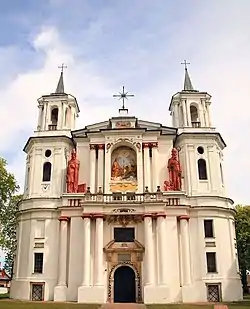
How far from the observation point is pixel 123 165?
3109 centimetres

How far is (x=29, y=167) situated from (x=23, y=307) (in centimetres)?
1342

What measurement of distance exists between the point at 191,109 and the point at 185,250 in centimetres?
1370

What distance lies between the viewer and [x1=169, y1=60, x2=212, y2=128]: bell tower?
108 feet

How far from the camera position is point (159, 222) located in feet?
87.7

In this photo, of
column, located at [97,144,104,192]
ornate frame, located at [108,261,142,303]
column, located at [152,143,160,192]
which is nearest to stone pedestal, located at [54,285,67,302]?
ornate frame, located at [108,261,142,303]

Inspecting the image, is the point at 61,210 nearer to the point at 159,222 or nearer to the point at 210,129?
the point at 159,222

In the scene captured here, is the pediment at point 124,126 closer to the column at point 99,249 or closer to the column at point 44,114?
the column at point 44,114

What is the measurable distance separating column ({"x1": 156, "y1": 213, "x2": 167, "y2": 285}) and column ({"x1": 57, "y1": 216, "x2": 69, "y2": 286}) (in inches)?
280

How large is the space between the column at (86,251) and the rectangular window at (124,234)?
231 cm

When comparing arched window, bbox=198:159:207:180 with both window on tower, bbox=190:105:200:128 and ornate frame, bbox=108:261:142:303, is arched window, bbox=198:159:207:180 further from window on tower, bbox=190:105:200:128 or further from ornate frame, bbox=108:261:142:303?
ornate frame, bbox=108:261:142:303

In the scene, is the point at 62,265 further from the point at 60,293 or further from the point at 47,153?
the point at 47,153

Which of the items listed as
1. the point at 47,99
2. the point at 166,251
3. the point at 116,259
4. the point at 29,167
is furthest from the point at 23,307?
the point at 47,99

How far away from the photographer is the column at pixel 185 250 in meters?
26.4

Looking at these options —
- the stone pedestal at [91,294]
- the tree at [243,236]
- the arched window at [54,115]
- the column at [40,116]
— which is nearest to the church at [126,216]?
the stone pedestal at [91,294]
